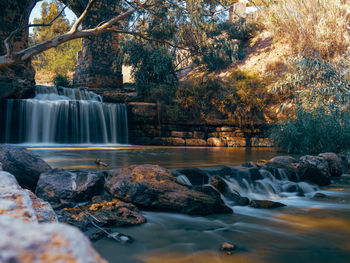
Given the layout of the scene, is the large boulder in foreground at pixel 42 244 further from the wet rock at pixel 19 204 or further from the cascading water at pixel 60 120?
the cascading water at pixel 60 120

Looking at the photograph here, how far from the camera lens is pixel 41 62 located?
33.8 m

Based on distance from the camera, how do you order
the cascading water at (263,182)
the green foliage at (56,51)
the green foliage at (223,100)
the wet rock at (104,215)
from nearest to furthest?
the wet rock at (104,215) < the cascading water at (263,182) < the green foliage at (223,100) < the green foliage at (56,51)

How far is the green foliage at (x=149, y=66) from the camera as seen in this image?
48.2 feet

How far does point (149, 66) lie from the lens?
1534 cm

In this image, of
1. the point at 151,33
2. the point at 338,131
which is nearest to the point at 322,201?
the point at 338,131

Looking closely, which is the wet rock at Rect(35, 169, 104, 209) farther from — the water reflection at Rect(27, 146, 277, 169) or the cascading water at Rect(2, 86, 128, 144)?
the cascading water at Rect(2, 86, 128, 144)

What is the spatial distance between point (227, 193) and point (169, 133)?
9346mm

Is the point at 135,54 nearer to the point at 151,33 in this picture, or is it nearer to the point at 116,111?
the point at 116,111

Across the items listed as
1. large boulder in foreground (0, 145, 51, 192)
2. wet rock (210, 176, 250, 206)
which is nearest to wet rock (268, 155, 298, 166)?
wet rock (210, 176, 250, 206)

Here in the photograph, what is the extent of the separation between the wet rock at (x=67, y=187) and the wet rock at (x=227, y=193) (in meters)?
1.63

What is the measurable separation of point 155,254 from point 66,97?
12628mm

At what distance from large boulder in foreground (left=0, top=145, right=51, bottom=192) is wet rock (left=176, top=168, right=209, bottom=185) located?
2.00 m

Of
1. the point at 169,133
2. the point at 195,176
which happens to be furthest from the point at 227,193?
the point at 169,133

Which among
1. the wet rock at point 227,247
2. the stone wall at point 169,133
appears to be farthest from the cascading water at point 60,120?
the wet rock at point 227,247
